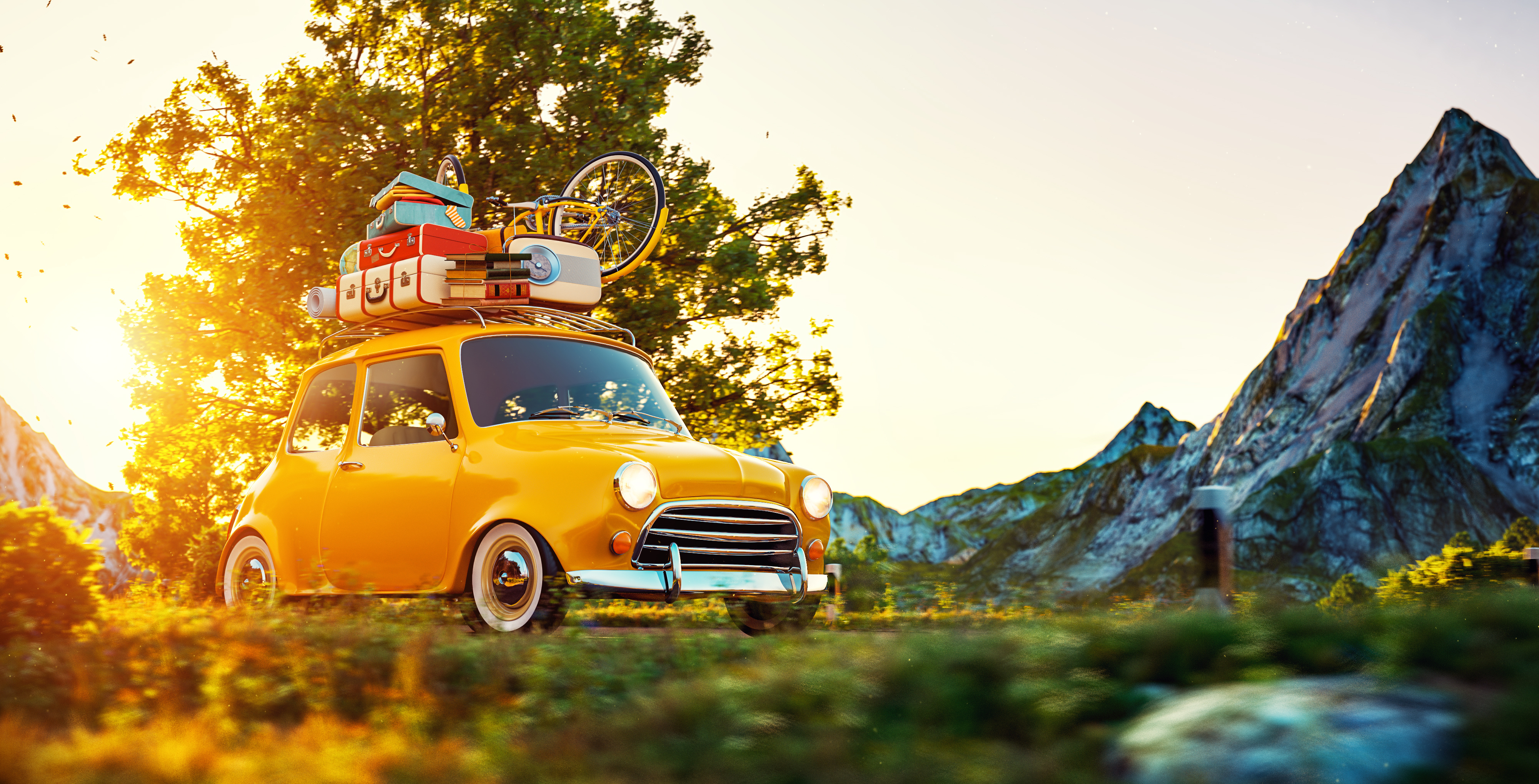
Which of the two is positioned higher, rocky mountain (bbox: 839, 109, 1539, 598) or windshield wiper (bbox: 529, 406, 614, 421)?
rocky mountain (bbox: 839, 109, 1539, 598)

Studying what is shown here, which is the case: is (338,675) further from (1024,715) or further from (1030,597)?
(1030,597)

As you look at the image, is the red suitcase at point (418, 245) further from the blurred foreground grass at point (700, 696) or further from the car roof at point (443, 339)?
the blurred foreground grass at point (700, 696)

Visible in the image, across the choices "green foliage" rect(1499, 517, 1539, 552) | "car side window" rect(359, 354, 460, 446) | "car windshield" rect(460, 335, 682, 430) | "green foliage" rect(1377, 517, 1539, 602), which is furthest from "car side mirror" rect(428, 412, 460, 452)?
"green foliage" rect(1499, 517, 1539, 552)

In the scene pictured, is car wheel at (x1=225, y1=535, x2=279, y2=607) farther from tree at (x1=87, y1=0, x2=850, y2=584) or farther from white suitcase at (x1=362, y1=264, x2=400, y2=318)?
tree at (x1=87, y1=0, x2=850, y2=584)

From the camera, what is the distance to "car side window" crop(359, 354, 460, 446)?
28.2 feet

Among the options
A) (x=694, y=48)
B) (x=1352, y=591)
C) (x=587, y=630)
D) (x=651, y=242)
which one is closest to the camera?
(x=587, y=630)

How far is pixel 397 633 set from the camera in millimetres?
6250

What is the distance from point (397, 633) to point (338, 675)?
2.36 feet

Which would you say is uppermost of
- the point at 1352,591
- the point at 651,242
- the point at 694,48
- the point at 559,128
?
the point at 694,48

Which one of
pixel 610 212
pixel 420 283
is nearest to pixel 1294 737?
pixel 420 283

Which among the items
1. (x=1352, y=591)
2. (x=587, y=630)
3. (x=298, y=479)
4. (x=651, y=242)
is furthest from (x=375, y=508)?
(x=1352, y=591)

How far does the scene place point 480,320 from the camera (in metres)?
8.91

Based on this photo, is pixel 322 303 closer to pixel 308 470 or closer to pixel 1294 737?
pixel 308 470

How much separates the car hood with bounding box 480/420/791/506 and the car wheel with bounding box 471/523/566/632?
22.5 inches
